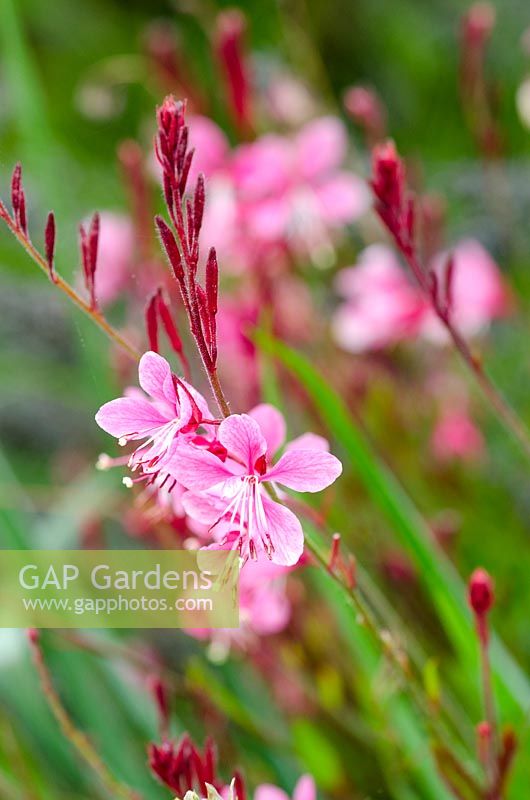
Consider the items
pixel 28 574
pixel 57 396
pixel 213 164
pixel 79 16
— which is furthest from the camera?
pixel 79 16

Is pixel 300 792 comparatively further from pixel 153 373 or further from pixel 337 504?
pixel 337 504

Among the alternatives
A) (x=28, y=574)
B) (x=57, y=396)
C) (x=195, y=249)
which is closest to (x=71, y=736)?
(x=28, y=574)

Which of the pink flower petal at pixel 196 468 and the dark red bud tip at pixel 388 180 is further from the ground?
the dark red bud tip at pixel 388 180

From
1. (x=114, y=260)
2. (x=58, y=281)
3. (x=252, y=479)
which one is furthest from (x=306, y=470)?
(x=114, y=260)

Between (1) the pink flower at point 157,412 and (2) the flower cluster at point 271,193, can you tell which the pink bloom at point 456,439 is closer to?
(2) the flower cluster at point 271,193

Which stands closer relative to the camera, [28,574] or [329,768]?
[28,574]

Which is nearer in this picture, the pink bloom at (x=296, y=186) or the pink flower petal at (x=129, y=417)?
the pink flower petal at (x=129, y=417)

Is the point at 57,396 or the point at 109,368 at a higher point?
the point at 57,396

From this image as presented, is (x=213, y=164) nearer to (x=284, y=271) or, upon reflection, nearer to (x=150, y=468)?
(x=284, y=271)

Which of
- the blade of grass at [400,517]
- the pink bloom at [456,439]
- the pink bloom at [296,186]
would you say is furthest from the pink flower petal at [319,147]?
the blade of grass at [400,517]
